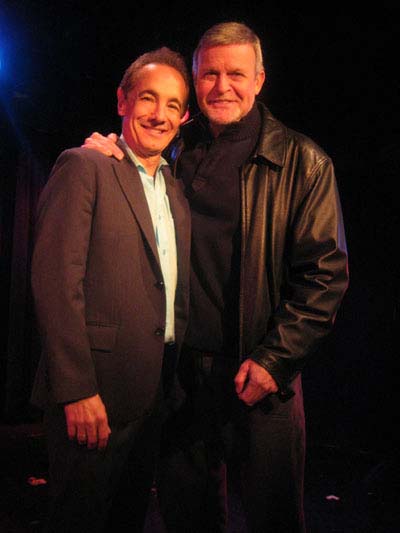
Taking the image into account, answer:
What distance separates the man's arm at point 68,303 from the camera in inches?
61.0

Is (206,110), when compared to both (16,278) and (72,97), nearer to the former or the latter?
(72,97)

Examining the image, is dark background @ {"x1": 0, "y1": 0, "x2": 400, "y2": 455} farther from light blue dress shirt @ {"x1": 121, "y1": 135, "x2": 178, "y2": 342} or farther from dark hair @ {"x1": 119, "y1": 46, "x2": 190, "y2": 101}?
light blue dress shirt @ {"x1": 121, "y1": 135, "x2": 178, "y2": 342}

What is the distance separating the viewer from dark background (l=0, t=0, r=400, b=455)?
12.8 feet

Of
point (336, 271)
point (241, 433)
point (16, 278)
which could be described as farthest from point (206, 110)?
point (16, 278)

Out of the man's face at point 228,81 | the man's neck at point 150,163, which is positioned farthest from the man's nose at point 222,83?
the man's neck at point 150,163

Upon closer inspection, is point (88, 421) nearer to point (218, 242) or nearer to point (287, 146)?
point (218, 242)

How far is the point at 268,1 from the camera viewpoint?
374 centimetres

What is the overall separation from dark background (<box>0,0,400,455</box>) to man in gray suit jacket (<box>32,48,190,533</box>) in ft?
8.00

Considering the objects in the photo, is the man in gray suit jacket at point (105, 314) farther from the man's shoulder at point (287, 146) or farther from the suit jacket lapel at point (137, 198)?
the man's shoulder at point (287, 146)

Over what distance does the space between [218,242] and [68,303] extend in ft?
2.32

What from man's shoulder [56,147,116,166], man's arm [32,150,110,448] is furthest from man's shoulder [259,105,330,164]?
man's arm [32,150,110,448]

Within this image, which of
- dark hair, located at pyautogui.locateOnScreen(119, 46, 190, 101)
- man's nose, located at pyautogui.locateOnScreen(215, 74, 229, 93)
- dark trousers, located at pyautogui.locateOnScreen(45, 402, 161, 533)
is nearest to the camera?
dark trousers, located at pyautogui.locateOnScreen(45, 402, 161, 533)

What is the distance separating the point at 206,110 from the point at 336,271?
0.95m

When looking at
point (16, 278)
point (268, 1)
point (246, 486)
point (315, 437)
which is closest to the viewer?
point (246, 486)
